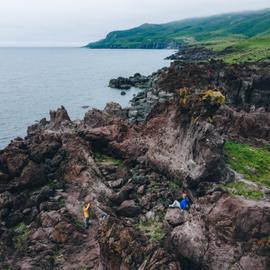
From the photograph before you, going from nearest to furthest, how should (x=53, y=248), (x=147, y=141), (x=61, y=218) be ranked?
(x=53, y=248) → (x=61, y=218) → (x=147, y=141)

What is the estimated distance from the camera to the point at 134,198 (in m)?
38.8

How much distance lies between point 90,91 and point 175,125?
9714 centimetres

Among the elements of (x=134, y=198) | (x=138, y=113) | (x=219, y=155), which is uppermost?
(x=219, y=155)

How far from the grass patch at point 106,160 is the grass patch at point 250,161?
10638 mm

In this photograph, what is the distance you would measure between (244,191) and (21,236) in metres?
17.8

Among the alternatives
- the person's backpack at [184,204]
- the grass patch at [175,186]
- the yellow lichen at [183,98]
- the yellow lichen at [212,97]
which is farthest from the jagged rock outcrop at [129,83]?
the person's backpack at [184,204]

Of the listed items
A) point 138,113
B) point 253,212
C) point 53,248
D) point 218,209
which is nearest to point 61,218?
point 53,248

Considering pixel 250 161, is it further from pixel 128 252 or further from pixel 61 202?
pixel 128 252

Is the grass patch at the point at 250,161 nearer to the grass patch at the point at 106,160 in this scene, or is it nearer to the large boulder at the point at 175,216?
the large boulder at the point at 175,216

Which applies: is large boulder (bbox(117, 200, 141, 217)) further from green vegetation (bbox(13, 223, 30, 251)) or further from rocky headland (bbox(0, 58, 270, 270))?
green vegetation (bbox(13, 223, 30, 251))

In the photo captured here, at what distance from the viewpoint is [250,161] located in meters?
43.5

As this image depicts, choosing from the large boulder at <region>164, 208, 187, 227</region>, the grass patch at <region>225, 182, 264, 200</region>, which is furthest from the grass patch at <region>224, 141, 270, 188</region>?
the large boulder at <region>164, 208, 187, 227</region>

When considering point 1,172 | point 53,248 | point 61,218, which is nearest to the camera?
point 53,248

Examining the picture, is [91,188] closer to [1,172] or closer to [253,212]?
[1,172]
